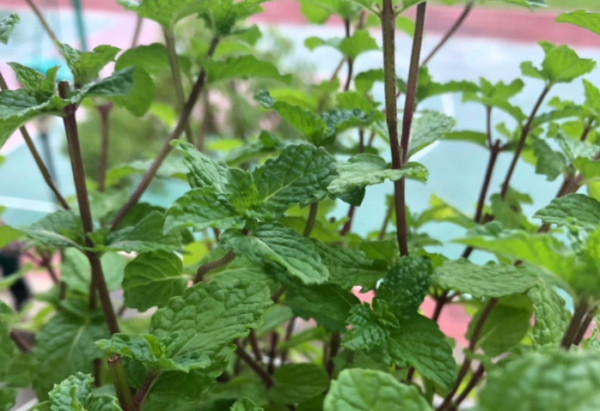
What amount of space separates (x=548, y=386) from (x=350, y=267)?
0.20m

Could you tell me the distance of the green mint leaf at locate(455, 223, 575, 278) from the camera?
0.23m

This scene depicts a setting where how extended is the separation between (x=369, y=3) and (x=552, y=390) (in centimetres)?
26

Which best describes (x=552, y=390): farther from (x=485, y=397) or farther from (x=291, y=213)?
(x=291, y=213)

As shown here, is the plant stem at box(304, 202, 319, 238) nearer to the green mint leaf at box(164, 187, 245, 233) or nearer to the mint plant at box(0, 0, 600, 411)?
the mint plant at box(0, 0, 600, 411)

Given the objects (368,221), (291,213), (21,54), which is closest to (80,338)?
(291,213)

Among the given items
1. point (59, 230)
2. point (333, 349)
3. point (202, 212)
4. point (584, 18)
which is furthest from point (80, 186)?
point (584, 18)

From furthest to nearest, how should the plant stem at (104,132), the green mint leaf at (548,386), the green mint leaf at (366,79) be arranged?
the plant stem at (104,132) → the green mint leaf at (366,79) → the green mint leaf at (548,386)

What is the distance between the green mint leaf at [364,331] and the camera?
12.9 inches

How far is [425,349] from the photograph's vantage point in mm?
342

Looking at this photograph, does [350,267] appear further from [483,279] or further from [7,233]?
[7,233]

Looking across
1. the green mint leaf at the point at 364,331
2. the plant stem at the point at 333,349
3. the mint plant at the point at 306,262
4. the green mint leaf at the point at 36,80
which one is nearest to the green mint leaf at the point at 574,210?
the mint plant at the point at 306,262

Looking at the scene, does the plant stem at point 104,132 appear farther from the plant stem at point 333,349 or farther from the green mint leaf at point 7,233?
the plant stem at point 333,349

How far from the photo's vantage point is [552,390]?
0.62ft

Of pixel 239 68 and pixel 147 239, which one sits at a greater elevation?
pixel 239 68
